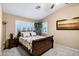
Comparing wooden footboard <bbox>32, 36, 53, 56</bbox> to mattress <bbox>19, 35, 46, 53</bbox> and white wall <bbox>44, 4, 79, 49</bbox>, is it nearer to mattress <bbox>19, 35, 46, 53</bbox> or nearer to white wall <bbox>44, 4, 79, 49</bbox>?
mattress <bbox>19, 35, 46, 53</bbox>

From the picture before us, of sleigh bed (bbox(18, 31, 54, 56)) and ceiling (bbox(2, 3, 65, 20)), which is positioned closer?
ceiling (bbox(2, 3, 65, 20))

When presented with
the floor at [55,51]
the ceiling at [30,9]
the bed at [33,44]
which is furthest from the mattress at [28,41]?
the ceiling at [30,9]

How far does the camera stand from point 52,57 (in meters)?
1.80

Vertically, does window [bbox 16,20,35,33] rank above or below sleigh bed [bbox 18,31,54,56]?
above

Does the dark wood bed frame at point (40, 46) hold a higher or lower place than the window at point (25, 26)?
lower

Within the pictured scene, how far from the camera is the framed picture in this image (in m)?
1.75

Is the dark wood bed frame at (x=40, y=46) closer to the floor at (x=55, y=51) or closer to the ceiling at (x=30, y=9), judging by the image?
the floor at (x=55, y=51)

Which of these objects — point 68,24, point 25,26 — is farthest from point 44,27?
point 68,24

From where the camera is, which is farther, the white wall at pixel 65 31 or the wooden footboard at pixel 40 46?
the wooden footboard at pixel 40 46

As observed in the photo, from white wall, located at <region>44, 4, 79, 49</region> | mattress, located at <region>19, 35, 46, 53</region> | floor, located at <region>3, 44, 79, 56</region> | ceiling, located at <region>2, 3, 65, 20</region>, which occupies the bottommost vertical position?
floor, located at <region>3, 44, 79, 56</region>

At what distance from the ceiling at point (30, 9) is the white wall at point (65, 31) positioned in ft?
0.39

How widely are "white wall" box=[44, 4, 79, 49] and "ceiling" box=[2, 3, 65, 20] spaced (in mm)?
120

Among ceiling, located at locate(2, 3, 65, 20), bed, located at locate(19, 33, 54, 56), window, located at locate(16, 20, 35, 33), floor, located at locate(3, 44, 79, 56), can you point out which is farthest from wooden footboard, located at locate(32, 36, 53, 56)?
ceiling, located at locate(2, 3, 65, 20)

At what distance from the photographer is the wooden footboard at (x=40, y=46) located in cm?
193
